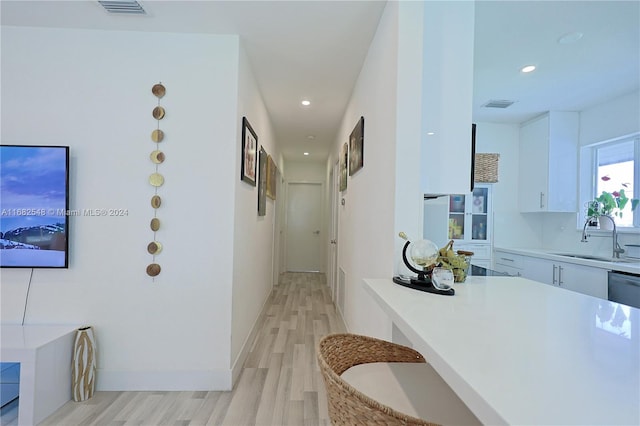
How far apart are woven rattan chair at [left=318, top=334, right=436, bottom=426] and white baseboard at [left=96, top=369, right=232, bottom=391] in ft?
4.82

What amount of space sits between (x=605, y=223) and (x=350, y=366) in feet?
12.1

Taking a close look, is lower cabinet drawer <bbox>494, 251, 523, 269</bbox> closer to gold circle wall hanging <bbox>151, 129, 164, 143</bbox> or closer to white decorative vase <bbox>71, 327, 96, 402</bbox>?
gold circle wall hanging <bbox>151, 129, 164, 143</bbox>

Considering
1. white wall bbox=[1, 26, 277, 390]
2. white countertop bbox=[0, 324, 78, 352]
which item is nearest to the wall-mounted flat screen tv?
white wall bbox=[1, 26, 277, 390]

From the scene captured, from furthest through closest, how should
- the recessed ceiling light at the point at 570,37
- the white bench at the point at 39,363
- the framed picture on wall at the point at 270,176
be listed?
1. the framed picture on wall at the point at 270,176
2. the recessed ceiling light at the point at 570,37
3. the white bench at the point at 39,363

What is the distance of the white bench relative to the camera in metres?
1.78

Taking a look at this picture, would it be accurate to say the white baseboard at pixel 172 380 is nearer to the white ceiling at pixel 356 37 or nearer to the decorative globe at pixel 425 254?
the decorative globe at pixel 425 254

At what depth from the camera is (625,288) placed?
8.50ft

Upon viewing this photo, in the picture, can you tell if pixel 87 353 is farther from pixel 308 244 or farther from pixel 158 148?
pixel 308 244

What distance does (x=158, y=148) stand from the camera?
2227 millimetres

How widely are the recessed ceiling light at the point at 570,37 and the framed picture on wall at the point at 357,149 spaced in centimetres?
155

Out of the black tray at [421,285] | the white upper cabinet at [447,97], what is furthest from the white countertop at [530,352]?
the white upper cabinet at [447,97]

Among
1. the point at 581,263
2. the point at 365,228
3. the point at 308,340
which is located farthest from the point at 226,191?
the point at 581,263

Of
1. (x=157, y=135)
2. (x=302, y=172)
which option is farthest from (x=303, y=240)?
(x=157, y=135)

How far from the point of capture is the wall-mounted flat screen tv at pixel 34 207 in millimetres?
2117
